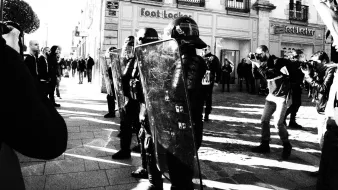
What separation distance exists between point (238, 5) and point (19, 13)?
38.0 ft

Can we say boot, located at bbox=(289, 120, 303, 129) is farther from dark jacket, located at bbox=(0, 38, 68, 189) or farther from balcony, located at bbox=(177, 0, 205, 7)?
balcony, located at bbox=(177, 0, 205, 7)

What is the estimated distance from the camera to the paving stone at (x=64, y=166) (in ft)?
11.1

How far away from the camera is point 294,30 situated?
16.8m

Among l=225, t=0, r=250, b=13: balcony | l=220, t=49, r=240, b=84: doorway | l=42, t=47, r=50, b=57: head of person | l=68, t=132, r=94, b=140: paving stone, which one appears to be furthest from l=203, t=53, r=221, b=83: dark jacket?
l=225, t=0, r=250, b=13: balcony

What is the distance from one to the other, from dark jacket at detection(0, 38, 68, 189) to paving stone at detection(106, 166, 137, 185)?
2371 millimetres

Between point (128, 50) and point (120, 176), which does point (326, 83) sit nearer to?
point (128, 50)

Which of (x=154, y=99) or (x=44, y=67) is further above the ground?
(x=44, y=67)

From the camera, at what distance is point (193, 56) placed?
2277 millimetres

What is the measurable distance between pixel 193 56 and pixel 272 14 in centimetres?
1605

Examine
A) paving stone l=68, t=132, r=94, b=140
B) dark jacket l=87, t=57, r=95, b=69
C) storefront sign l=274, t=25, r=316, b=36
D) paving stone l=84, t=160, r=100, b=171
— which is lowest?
paving stone l=84, t=160, r=100, b=171

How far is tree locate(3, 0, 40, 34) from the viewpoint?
32.9 feet

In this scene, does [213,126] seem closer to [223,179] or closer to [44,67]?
[223,179]

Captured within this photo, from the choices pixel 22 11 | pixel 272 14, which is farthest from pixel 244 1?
pixel 22 11

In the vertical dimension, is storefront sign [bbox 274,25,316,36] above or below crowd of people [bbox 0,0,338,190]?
above
